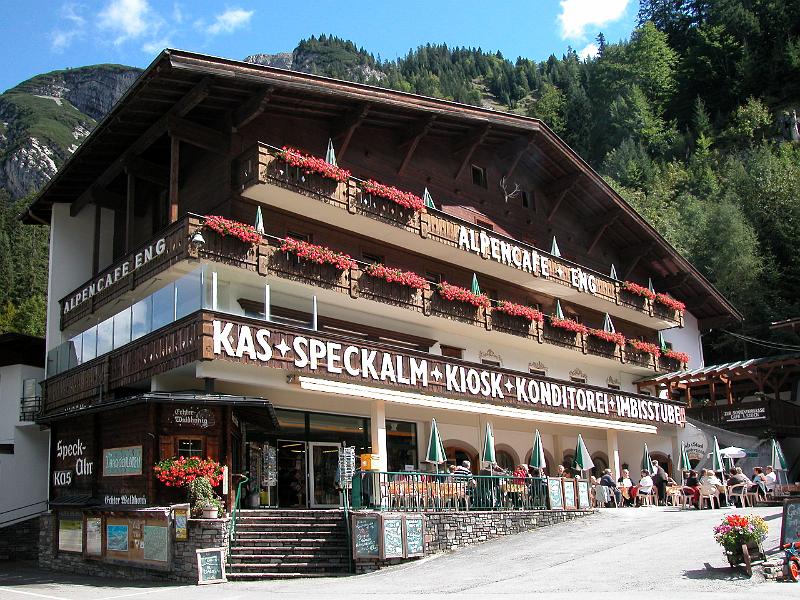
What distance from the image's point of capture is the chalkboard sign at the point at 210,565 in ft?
52.3

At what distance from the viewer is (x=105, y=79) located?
646 feet

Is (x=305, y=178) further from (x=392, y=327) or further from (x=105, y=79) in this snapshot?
(x=105, y=79)

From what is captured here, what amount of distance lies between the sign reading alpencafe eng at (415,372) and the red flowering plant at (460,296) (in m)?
2.10

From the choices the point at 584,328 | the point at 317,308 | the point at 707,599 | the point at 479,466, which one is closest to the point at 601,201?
the point at 584,328

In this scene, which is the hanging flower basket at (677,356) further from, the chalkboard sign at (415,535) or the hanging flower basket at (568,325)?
the chalkboard sign at (415,535)

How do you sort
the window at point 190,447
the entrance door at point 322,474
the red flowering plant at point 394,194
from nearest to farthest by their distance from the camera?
the window at point 190,447
the entrance door at point 322,474
the red flowering plant at point 394,194

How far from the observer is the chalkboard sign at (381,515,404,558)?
659 inches

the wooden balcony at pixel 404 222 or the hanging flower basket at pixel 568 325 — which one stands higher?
the wooden balcony at pixel 404 222

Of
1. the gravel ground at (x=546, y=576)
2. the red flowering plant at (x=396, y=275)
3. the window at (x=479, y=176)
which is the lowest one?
the gravel ground at (x=546, y=576)

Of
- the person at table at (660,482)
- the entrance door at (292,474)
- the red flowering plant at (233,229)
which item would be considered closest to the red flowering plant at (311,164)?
the red flowering plant at (233,229)

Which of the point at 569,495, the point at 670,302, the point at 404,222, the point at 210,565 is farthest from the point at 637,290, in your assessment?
the point at 210,565

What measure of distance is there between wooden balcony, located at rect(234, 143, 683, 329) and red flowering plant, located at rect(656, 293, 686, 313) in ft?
2.82

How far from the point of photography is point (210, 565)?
Answer: 1612cm

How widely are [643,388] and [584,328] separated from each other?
7219 mm
